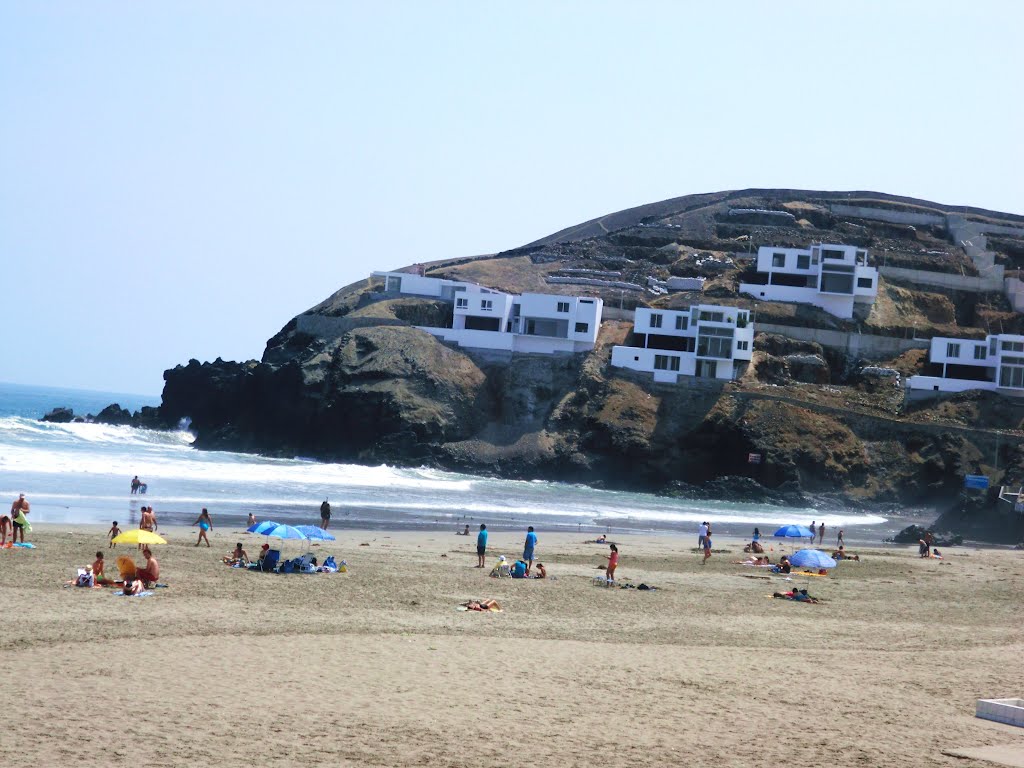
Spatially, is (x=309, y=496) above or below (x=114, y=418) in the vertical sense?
below

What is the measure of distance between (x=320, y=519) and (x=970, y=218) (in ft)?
254

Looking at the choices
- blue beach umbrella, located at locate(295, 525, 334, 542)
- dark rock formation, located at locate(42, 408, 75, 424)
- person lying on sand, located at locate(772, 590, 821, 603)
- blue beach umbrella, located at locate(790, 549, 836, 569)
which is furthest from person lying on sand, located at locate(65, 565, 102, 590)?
dark rock formation, located at locate(42, 408, 75, 424)

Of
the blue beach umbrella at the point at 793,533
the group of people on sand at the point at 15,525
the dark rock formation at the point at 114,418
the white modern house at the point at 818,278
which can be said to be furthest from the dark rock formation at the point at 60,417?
the group of people on sand at the point at 15,525

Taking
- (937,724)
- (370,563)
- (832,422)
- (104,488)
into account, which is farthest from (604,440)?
(937,724)

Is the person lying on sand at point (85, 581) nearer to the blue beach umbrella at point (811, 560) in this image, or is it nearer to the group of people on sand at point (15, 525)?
the group of people on sand at point (15, 525)

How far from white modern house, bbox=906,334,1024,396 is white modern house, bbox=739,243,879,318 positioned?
681cm

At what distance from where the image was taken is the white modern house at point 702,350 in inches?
2886

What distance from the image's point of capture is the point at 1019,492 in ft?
176

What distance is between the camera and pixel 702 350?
241ft

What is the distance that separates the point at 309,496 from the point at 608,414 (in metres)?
27.3

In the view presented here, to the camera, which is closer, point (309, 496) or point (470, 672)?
point (470, 672)

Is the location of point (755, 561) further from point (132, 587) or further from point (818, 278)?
point (818, 278)

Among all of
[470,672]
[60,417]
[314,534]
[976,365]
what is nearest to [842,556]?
[314,534]

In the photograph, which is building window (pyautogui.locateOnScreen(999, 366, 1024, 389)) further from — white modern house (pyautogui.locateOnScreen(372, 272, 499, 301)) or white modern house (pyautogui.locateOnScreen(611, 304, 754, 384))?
white modern house (pyautogui.locateOnScreen(372, 272, 499, 301))
